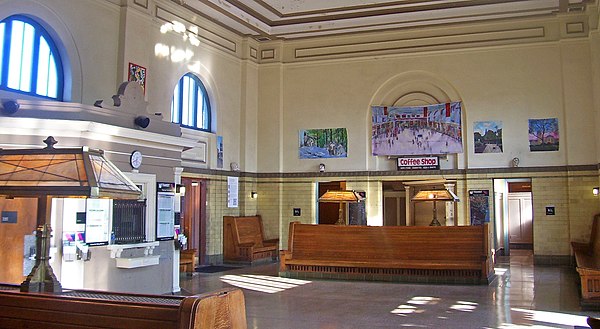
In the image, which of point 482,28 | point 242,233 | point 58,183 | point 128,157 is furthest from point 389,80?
point 58,183

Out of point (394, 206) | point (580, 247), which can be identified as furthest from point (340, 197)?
point (394, 206)

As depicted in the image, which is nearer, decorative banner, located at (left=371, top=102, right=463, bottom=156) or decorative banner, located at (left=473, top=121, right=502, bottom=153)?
decorative banner, located at (left=473, top=121, right=502, bottom=153)

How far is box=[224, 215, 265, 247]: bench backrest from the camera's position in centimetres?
1473

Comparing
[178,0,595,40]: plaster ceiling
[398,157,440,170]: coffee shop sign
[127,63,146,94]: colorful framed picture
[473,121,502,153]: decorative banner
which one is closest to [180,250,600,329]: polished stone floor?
[473,121,502,153]: decorative banner

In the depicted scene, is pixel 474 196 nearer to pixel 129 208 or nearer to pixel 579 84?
pixel 579 84

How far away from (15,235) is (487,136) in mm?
11159

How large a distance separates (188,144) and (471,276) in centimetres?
581

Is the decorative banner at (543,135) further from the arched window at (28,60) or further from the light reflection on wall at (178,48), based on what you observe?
the arched window at (28,60)

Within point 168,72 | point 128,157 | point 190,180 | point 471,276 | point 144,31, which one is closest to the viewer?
point 128,157

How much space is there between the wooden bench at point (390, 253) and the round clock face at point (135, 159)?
419 centimetres

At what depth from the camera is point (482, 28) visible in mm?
14570

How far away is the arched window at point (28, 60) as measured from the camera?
9.55m

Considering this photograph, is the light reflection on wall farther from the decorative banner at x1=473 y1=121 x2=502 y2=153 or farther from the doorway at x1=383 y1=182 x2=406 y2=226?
the doorway at x1=383 y1=182 x2=406 y2=226

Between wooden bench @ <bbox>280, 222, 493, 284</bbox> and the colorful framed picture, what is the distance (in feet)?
14.6
